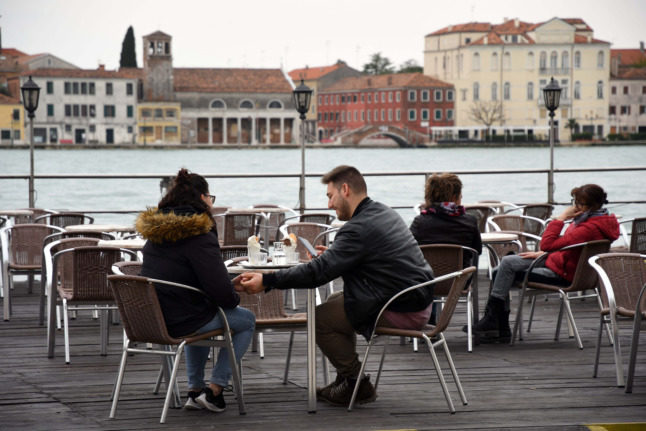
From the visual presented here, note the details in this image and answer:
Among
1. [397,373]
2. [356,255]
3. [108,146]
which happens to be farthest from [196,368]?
[108,146]

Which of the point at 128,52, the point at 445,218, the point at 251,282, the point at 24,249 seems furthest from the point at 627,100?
the point at 251,282

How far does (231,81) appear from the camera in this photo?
11888 cm

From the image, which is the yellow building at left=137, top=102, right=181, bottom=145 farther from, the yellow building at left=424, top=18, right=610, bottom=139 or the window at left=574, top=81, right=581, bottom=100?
the window at left=574, top=81, right=581, bottom=100

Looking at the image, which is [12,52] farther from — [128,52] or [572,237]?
[572,237]

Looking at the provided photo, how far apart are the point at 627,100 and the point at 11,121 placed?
61471mm

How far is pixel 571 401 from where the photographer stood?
4777 millimetres

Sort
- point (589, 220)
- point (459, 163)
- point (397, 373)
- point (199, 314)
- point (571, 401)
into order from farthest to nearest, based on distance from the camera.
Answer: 1. point (459, 163)
2. point (589, 220)
3. point (397, 373)
4. point (571, 401)
5. point (199, 314)

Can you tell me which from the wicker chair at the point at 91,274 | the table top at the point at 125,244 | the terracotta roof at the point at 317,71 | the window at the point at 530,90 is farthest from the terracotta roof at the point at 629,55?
the wicker chair at the point at 91,274

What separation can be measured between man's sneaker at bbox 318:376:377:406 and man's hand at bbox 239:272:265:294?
63 cm

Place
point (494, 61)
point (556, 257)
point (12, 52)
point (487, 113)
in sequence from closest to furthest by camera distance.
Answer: point (556, 257)
point (487, 113)
point (494, 61)
point (12, 52)

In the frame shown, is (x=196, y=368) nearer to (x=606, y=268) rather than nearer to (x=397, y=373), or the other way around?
(x=397, y=373)

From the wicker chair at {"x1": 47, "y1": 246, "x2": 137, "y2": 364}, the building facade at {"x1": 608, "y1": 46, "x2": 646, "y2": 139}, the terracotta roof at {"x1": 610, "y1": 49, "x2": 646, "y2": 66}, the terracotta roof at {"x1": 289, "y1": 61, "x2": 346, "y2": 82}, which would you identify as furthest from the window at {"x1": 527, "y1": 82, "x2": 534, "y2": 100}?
the wicker chair at {"x1": 47, "y1": 246, "x2": 137, "y2": 364}

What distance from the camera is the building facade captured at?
110250 mm

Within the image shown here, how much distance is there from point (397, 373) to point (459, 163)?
213 ft
